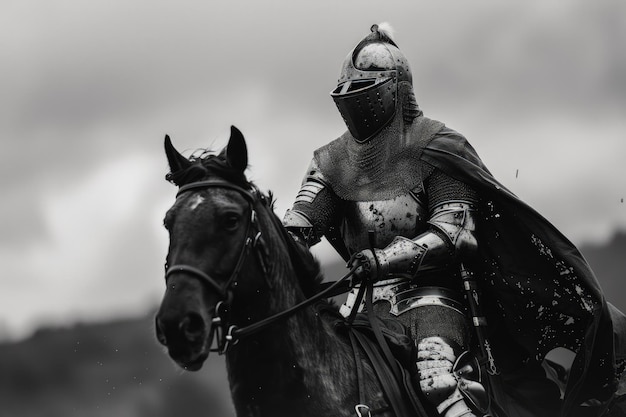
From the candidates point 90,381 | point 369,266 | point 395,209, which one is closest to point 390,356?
point 369,266

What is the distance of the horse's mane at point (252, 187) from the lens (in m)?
6.09

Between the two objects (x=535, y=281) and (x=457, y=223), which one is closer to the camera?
(x=457, y=223)

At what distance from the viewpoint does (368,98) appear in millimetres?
7805

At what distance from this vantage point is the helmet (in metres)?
7.82

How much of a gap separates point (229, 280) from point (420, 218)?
82.9 inches

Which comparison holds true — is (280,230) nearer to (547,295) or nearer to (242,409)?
(242,409)

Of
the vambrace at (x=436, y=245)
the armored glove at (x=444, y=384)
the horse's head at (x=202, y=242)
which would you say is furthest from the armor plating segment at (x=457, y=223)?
the horse's head at (x=202, y=242)

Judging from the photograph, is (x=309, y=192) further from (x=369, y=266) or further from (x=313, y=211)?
(x=369, y=266)

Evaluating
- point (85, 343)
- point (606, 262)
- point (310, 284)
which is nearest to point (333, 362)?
point (310, 284)

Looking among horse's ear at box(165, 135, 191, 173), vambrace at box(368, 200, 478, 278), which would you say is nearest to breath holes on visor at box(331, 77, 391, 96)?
vambrace at box(368, 200, 478, 278)

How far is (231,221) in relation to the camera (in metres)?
5.88

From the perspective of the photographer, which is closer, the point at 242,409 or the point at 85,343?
the point at 242,409

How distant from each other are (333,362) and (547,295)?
199cm

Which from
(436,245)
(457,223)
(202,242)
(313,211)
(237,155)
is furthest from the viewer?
(313,211)
